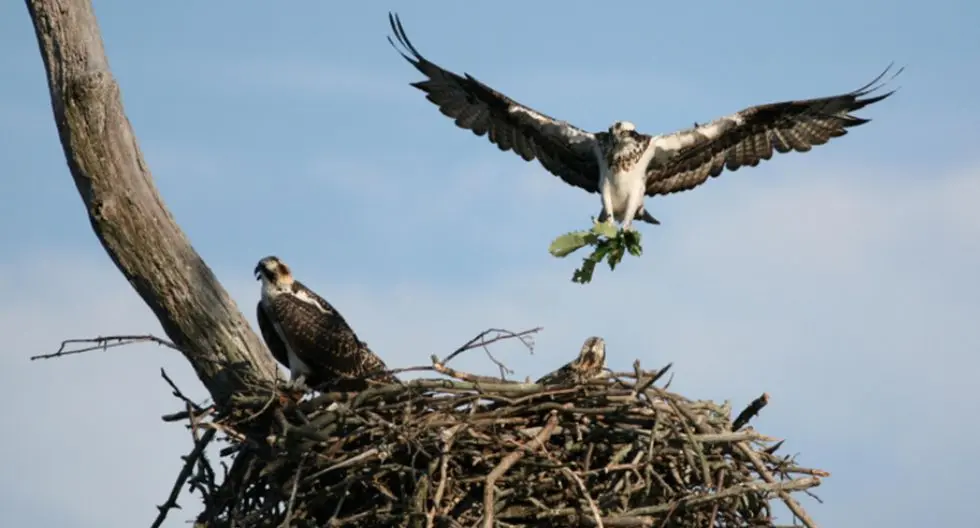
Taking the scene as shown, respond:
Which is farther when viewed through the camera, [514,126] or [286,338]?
[514,126]

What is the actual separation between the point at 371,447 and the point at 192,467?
1048 millimetres

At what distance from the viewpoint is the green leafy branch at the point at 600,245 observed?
33.2ft

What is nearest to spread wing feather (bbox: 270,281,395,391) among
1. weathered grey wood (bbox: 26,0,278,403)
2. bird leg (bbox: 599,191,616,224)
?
weathered grey wood (bbox: 26,0,278,403)

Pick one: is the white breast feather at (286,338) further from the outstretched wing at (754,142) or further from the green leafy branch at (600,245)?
the outstretched wing at (754,142)

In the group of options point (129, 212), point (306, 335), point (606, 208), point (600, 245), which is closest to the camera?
point (129, 212)

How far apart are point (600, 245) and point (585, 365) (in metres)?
1.17

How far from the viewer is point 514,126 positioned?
41.9ft

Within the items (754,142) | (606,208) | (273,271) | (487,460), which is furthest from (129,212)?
(754,142)

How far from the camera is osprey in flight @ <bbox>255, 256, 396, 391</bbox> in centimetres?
926

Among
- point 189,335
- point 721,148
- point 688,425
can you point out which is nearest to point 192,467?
point 189,335

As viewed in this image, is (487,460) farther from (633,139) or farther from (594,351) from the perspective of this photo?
(633,139)

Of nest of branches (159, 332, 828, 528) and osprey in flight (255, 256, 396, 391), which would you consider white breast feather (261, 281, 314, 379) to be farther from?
nest of branches (159, 332, 828, 528)

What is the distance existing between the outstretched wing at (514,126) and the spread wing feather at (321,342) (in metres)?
3.57

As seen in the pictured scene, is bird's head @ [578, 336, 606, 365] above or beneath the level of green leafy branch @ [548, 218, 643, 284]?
beneath
